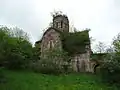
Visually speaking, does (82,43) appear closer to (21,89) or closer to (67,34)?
(67,34)

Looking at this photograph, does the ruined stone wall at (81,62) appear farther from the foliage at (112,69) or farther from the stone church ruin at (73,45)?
the foliage at (112,69)

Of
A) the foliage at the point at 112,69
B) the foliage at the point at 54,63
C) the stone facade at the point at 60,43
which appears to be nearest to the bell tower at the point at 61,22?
the stone facade at the point at 60,43

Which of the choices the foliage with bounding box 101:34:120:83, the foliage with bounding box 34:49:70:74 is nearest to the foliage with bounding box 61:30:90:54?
the foliage with bounding box 34:49:70:74

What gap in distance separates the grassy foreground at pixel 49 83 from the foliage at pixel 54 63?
13.9 ft

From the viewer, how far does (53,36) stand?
42.8m

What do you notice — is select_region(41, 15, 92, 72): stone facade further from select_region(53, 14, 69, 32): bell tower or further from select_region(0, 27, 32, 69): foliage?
select_region(0, 27, 32, 69): foliage

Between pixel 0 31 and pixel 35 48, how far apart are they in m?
11.4

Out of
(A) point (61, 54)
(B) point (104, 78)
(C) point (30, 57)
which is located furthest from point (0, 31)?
(B) point (104, 78)

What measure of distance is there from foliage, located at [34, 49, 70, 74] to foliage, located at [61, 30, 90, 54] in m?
2.06

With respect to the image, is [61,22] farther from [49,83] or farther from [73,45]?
[49,83]

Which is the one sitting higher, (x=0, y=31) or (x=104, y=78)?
(x=0, y=31)

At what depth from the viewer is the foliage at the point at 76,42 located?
134 feet

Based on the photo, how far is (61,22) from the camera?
4700 cm

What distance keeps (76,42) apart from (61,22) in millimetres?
7500
